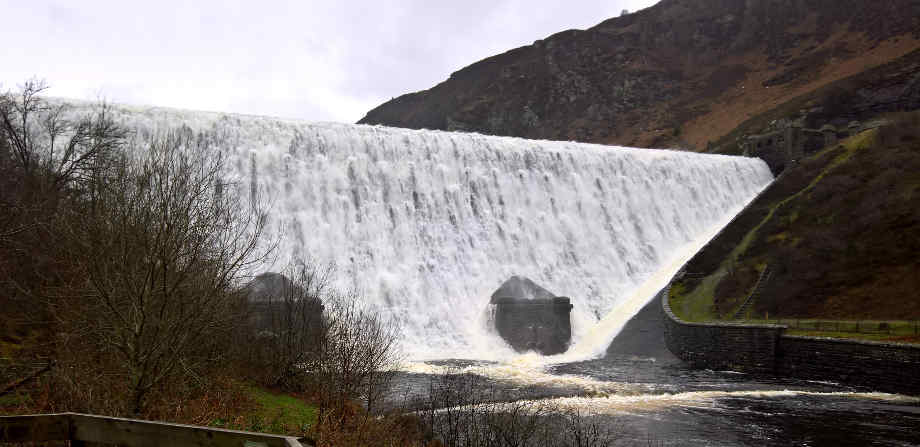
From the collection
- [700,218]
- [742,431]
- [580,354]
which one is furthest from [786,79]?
[742,431]

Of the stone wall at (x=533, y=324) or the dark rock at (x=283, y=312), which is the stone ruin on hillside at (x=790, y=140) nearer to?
the stone wall at (x=533, y=324)

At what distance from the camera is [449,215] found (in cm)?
3391

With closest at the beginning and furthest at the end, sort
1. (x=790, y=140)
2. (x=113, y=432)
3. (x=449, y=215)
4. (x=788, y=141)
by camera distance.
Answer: (x=113, y=432) → (x=449, y=215) → (x=790, y=140) → (x=788, y=141)

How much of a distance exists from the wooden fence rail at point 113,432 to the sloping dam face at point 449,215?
2094cm

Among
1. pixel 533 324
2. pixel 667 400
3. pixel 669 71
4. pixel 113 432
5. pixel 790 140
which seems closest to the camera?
pixel 113 432

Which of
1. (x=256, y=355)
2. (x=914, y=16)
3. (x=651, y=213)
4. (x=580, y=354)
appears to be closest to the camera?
(x=256, y=355)

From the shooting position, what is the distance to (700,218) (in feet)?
148

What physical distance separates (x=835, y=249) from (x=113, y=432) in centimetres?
3265

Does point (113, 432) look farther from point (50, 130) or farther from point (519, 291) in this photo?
point (519, 291)

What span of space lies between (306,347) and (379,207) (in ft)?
57.1

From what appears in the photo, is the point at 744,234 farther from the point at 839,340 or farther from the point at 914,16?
the point at 914,16

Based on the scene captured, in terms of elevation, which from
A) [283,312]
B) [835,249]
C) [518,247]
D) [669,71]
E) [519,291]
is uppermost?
[669,71]

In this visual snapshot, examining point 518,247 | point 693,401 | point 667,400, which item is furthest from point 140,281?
point 518,247

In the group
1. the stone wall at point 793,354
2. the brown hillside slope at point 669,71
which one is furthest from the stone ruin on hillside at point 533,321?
→ the brown hillside slope at point 669,71
